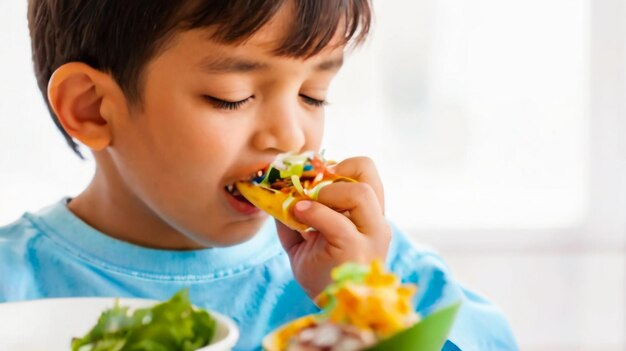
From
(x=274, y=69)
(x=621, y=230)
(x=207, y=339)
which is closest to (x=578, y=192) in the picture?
(x=621, y=230)

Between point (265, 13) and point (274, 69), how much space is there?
71 mm

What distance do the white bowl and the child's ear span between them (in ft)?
1.54

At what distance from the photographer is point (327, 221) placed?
3.62 feet

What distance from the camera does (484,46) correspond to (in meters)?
2.73

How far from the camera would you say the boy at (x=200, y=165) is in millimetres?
1142

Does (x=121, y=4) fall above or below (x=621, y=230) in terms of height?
above

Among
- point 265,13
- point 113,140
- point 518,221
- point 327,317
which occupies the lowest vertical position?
point 518,221

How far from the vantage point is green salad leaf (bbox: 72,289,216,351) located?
63cm

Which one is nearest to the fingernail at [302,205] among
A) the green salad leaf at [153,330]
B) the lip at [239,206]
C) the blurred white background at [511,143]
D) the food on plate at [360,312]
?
the lip at [239,206]

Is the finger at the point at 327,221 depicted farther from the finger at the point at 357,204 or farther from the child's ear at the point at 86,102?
the child's ear at the point at 86,102

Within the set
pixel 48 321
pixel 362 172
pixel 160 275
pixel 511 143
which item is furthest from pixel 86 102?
pixel 511 143

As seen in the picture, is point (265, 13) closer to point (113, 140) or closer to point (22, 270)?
point (113, 140)

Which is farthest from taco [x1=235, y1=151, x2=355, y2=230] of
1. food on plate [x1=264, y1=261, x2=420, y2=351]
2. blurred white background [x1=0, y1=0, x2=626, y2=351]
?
blurred white background [x1=0, y1=0, x2=626, y2=351]

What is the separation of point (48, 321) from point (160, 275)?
523 mm
